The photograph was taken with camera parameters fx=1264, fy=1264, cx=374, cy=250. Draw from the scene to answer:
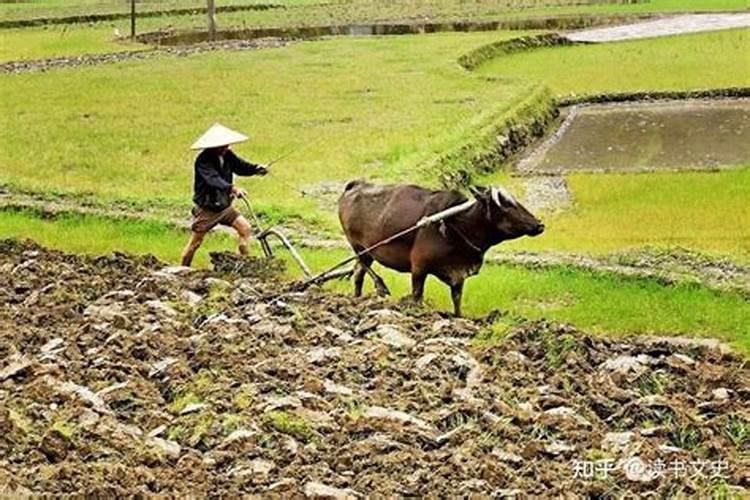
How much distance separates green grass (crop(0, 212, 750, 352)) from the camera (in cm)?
936

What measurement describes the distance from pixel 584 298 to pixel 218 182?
121 inches

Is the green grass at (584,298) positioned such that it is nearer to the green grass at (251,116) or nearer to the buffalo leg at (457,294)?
the buffalo leg at (457,294)

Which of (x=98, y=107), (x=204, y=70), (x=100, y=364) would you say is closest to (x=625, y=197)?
(x=100, y=364)

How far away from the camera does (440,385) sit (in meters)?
7.01

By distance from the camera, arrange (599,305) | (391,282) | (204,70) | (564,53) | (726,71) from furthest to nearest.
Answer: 1. (564,53)
2. (204,70)
3. (726,71)
4. (391,282)
5. (599,305)

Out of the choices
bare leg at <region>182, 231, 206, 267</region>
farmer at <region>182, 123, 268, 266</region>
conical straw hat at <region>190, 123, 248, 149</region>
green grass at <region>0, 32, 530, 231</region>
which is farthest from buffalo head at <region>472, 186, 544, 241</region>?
green grass at <region>0, 32, 530, 231</region>

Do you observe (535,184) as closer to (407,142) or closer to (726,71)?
(407,142)

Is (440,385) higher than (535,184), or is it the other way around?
(440,385)

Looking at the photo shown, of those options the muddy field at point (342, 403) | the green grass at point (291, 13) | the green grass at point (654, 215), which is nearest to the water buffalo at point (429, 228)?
the muddy field at point (342, 403)

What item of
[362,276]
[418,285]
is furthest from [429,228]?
[362,276]

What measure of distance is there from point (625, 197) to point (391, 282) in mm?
4754

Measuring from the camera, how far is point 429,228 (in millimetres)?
9086

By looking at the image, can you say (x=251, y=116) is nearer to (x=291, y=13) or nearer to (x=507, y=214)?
(x=507, y=214)

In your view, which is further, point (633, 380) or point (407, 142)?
point (407, 142)
